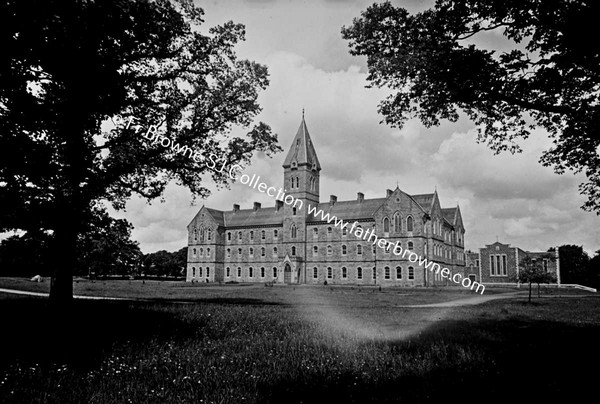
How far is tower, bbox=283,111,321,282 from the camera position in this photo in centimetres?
8344

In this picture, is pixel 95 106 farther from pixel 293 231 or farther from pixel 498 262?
pixel 498 262

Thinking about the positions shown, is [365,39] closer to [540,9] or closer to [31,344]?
[540,9]

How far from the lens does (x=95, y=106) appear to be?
1367 cm

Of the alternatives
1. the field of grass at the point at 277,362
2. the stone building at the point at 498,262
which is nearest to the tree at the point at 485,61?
the field of grass at the point at 277,362

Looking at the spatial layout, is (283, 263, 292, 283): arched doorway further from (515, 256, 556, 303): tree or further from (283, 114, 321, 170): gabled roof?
(515, 256, 556, 303): tree

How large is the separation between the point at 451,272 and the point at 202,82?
6859 cm

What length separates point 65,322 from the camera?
37.1 feet

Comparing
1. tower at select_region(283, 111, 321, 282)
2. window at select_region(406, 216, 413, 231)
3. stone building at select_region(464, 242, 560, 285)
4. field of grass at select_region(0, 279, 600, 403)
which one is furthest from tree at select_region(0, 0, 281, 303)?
stone building at select_region(464, 242, 560, 285)

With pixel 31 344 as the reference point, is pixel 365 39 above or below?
above

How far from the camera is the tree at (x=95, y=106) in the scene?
10.5 m

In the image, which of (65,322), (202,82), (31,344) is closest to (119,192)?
(202,82)

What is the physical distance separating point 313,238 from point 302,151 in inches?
636

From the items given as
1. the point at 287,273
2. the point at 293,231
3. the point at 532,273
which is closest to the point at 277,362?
the point at 532,273

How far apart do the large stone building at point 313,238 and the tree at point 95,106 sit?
5360cm
